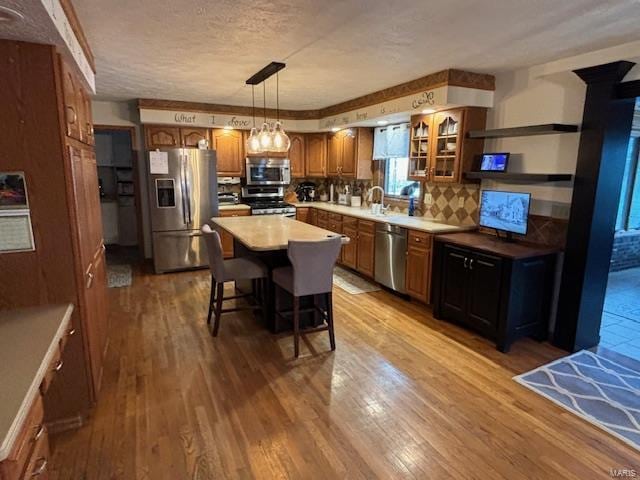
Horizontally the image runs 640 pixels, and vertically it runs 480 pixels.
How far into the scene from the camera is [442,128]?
4.05m

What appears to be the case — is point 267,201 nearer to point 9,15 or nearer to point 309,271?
point 309,271

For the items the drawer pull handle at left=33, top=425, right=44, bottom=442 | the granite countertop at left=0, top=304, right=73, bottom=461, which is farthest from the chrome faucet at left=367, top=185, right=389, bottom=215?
the drawer pull handle at left=33, top=425, right=44, bottom=442

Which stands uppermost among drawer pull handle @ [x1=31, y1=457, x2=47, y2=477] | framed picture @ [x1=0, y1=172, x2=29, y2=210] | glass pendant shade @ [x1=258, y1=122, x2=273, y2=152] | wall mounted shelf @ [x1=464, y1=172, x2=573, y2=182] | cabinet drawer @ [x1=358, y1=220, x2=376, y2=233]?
glass pendant shade @ [x1=258, y1=122, x2=273, y2=152]

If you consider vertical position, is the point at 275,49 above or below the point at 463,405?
above

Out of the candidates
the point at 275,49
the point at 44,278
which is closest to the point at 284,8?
the point at 275,49

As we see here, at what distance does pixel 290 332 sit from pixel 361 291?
144 centimetres

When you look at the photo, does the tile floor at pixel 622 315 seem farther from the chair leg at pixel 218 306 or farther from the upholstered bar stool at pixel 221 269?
the chair leg at pixel 218 306

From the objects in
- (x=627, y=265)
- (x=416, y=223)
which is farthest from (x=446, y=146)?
(x=627, y=265)

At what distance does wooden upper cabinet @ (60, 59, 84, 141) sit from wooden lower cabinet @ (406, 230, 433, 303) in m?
3.09

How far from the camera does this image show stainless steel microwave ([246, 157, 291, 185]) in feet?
20.0

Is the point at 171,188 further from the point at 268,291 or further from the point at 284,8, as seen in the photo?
the point at 284,8

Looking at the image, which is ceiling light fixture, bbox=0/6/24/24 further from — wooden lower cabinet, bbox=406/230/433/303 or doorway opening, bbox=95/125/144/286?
doorway opening, bbox=95/125/144/286

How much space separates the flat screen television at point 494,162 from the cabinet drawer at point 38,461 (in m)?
3.75

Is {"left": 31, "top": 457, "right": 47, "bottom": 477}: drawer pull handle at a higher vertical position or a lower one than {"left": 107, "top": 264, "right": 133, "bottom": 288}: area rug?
higher
